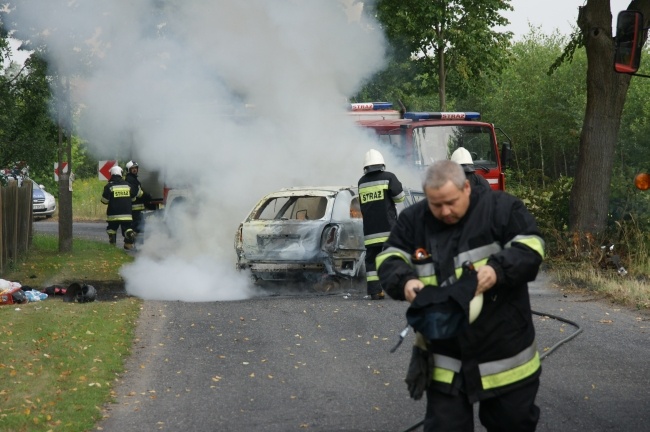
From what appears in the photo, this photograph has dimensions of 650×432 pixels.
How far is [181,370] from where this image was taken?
834 centimetres

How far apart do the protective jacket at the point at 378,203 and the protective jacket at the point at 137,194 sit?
10.4m

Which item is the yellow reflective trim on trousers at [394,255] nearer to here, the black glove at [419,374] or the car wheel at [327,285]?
the black glove at [419,374]

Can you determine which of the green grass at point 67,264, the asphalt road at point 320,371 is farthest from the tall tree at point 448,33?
the asphalt road at point 320,371

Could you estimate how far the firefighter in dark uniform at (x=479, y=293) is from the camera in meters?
4.26

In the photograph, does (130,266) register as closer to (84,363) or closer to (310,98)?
(310,98)

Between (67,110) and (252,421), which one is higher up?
(67,110)

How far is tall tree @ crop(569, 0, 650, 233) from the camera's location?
49.9 feet

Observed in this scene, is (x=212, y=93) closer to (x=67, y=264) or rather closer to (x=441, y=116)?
(x=67, y=264)

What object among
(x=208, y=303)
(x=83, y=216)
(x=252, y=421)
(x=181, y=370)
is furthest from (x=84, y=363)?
(x=83, y=216)

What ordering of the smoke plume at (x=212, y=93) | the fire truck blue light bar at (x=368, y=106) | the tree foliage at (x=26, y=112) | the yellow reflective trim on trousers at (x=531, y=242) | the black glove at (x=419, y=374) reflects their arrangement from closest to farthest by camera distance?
the yellow reflective trim on trousers at (x=531, y=242)
the black glove at (x=419, y=374)
the smoke plume at (x=212, y=93)
the tree foliage at (x=26, y=112)
the fire truck blue light bar at (x=368, y=106)

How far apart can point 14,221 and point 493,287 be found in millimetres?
14453

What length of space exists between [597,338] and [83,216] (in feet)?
105

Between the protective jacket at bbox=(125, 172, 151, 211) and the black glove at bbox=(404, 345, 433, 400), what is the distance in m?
17.8

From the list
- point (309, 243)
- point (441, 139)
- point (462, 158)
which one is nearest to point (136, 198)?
point (441, 139)
